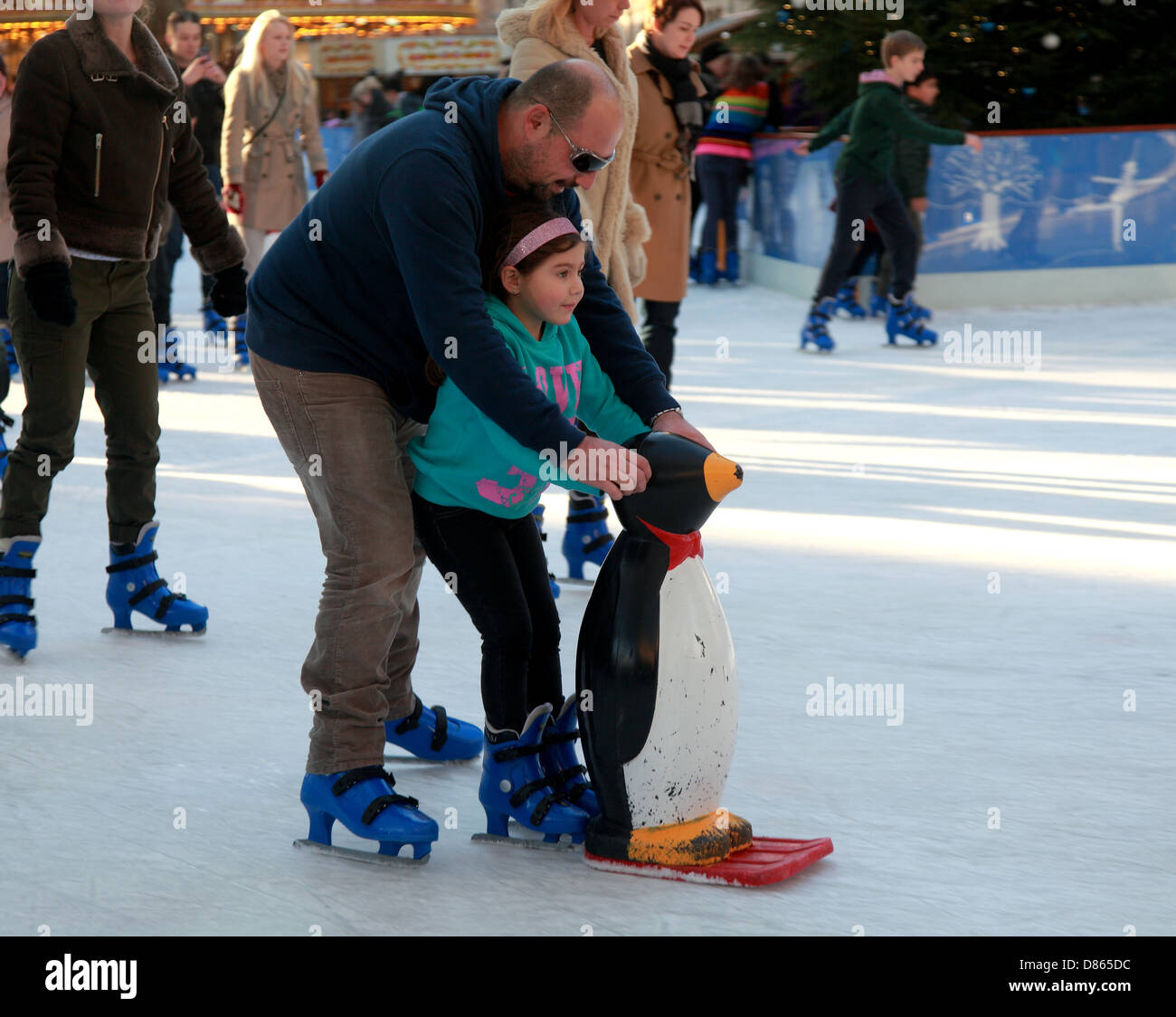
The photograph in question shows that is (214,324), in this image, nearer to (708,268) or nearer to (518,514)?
(708,268)

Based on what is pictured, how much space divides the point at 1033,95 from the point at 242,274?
32.3ft

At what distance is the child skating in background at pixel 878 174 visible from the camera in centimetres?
841

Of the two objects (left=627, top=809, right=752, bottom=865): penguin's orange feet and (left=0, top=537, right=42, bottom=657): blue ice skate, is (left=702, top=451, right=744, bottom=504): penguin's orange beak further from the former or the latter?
(left=0, top=537, right=42, bottom=657): blue ice skate

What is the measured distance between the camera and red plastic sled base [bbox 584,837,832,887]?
240 cm

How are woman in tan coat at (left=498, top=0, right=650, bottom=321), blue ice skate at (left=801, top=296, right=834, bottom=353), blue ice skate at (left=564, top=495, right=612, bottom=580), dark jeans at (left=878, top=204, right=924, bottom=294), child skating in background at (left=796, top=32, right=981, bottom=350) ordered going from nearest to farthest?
woman in tan coat at (left=498, top=0, right=650, bottom=321) < blue ice skate at (left=564, top=495, right=612, bottom=580) < child skating in background at (left=796, top=32, right=981, bottom=350) < blue ice skate at (left=801, top=296, right=834, bottom=353) < dark jeans at (left=878, top=204, right=924, bottom=294)

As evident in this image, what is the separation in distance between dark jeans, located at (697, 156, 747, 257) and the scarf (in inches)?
→ 248

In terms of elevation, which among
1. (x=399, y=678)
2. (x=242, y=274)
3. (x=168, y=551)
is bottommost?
(x=168, y=551)

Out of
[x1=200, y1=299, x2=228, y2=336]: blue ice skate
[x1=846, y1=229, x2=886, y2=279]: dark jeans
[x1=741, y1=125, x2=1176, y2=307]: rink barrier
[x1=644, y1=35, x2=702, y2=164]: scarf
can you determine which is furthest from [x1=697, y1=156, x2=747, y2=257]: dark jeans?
[x1=644, y1=35, x2=702, y2=164]: scarf

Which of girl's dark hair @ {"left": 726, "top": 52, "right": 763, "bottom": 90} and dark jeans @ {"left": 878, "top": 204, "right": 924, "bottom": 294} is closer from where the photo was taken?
dark jeans @ {"left": 878, "top": 204, "right": 924, "bottom": 294}

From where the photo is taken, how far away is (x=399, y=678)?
2898mm

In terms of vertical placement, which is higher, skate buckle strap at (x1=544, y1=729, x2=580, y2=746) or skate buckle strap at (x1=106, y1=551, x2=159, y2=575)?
skate buckle strap at (x1=544, y1=729, x2=580, y2=746)

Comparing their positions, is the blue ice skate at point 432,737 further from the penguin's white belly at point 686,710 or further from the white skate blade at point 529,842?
the penguin's white belly at point 686,710
